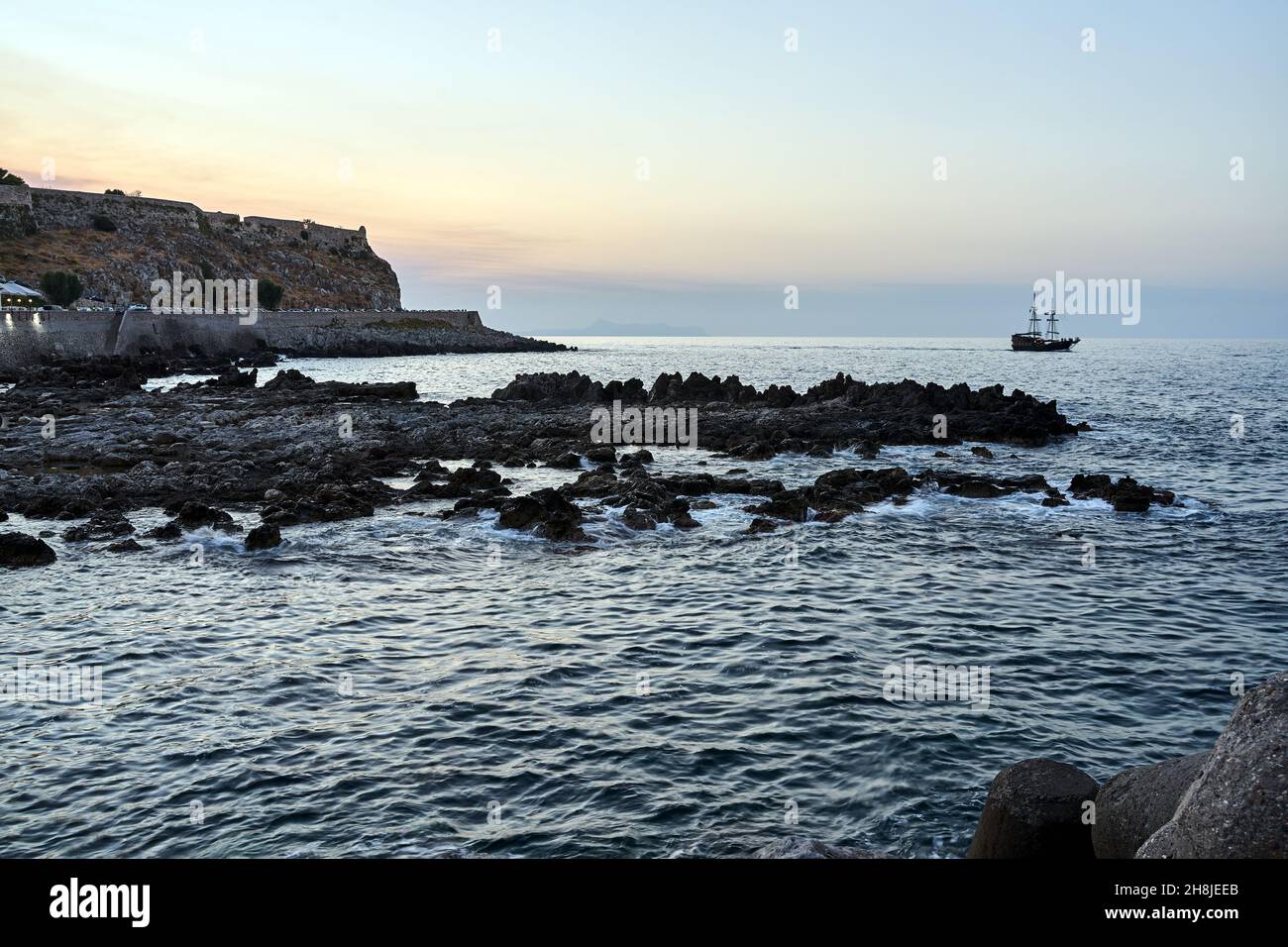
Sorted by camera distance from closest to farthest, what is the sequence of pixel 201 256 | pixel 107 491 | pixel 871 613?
pixel 871 613 → pixel 107 491 → pixel 201 256

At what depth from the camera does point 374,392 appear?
224 ft

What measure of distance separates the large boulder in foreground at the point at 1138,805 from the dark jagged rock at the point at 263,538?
2377 centimetres

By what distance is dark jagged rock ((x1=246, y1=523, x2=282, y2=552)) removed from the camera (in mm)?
27125

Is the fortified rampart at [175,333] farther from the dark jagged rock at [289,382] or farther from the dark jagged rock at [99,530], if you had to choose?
the dark jagged rock at [99,530]

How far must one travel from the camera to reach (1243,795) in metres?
7.39

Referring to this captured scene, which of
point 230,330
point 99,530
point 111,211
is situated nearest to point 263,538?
point 99,530

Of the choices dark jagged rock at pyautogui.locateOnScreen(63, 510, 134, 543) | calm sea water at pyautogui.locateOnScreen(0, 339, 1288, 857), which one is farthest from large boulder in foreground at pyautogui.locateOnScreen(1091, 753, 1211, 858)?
dark jagged rock at pyautogui.locateOnScreen(63, 510, 134, 543)

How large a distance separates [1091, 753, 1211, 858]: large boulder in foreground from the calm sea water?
2.49 meters

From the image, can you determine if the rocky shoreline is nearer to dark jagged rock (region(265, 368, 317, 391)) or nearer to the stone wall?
dark jagged rock (region(265, 368, 317, 391))

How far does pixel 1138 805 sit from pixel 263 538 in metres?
24.3

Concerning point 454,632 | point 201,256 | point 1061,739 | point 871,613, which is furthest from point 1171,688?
point 201,256
